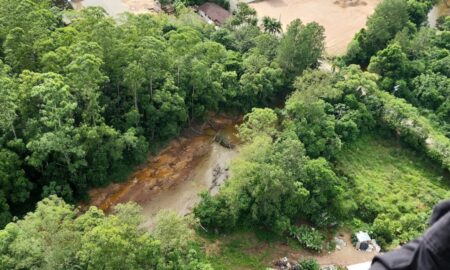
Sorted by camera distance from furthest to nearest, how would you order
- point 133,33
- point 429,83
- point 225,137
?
point 429,83, point 225,137, point 133,33

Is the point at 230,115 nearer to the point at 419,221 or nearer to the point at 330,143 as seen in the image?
the point at 330,143

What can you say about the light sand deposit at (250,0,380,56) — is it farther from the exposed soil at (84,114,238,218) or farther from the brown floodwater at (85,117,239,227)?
the exposed soil at (84,114,238,218)

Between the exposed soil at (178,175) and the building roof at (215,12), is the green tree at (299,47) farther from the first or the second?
the building roof at (215,12)

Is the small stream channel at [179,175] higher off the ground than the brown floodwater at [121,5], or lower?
lower

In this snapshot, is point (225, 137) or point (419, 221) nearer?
point (419, 221)

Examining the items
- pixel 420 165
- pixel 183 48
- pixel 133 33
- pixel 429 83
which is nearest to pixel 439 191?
pixel 420 165

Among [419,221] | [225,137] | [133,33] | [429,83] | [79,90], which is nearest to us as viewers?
[79,90]

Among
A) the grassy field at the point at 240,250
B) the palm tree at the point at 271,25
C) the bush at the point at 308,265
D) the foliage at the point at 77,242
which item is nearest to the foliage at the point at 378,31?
the palm tree at the point at 271,25
